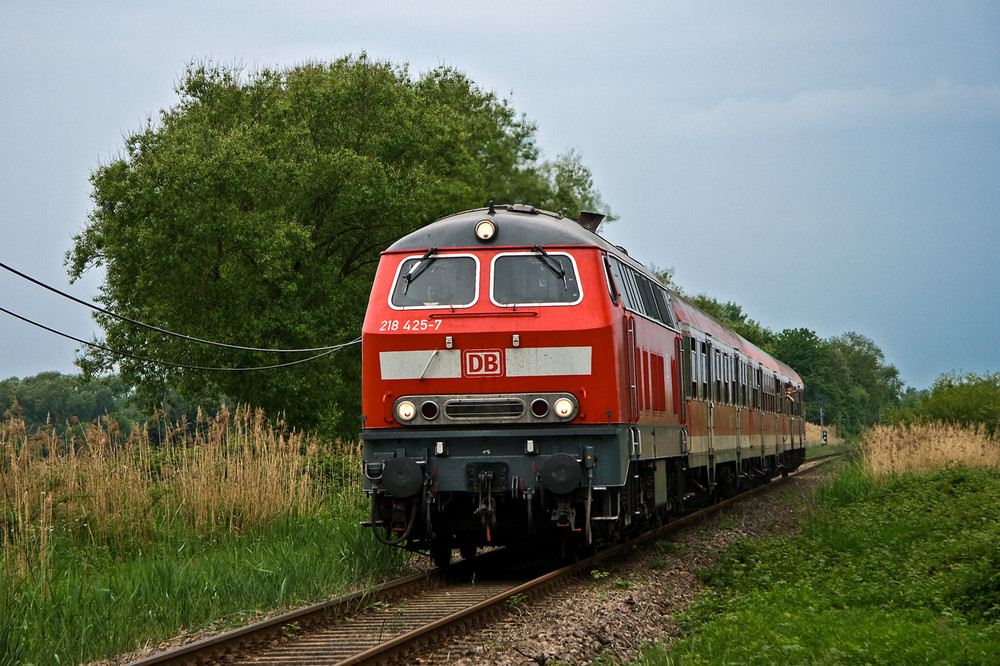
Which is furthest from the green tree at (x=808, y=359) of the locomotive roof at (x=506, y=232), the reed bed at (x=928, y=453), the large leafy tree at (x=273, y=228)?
the locomotive roof at (x=506, y=232)

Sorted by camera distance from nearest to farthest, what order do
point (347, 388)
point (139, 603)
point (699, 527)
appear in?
1. point (139, 603)
2. point (699, 527)
3. point (347, 388)

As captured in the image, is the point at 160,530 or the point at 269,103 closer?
the point at 160,530

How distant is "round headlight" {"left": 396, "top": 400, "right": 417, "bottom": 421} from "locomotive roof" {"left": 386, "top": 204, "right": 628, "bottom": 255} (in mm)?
1652

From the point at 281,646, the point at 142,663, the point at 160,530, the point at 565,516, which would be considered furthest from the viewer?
the point at 160,530

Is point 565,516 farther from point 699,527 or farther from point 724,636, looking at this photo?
point 699,527

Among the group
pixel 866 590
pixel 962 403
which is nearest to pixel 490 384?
pixel 866 590

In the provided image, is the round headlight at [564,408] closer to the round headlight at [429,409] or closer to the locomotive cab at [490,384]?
the locomotive cab at [490,384]

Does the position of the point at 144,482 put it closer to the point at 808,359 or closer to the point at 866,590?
the point at 866,590

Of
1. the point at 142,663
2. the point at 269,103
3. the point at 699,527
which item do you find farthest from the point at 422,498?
the point at 269,103

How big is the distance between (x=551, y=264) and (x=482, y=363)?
123 cm

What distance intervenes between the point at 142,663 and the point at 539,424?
4.81 metres

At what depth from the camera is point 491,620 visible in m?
9.15

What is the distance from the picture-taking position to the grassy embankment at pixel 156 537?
27.0 feet

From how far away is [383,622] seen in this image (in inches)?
348
